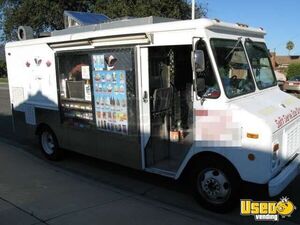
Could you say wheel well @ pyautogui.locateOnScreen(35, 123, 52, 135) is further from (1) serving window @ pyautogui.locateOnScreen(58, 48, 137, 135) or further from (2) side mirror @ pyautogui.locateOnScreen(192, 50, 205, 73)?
(2) side mirror @ pyautogui.locateOnScreen(192, 50, 205, 73)

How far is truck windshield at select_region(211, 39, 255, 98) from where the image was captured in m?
5.17

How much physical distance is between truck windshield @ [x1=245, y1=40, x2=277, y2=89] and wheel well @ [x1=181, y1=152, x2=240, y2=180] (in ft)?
4.46

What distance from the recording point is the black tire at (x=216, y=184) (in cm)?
506

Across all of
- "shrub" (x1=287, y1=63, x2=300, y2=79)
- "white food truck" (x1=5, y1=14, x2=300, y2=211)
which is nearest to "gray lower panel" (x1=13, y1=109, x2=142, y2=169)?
"white food truck" (x1=5, y1=14, x2=300, y2=211)

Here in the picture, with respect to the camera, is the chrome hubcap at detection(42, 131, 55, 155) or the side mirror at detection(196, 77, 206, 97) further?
the chrome hubcap at detection(42, 131, 55, 155)

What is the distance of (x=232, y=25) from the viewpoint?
Result: 5.52 meters

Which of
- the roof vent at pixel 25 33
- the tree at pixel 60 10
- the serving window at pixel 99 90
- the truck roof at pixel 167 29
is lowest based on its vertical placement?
the serving window at pixel 99 90

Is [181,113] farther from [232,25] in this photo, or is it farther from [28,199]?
[28,199]

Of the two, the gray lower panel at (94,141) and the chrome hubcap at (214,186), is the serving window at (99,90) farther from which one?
the chrome hubcap at (214,186)

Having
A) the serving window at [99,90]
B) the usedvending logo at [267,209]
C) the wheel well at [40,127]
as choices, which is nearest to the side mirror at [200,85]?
the serving window at [99,90]

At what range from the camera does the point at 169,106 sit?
6.29 metres

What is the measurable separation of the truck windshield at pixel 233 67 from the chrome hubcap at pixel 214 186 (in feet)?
3.49

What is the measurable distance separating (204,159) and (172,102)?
4.47 ft

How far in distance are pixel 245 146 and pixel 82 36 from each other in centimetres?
336
